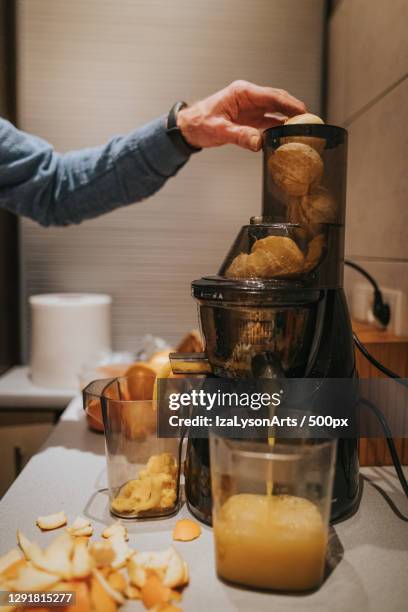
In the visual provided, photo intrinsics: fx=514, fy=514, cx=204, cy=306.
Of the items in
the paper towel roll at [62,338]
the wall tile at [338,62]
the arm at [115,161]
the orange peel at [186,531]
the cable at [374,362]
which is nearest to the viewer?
the orange peel at [186,531]

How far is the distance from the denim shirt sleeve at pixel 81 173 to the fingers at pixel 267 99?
0.49ft

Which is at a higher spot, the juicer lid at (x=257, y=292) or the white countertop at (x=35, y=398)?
the juicer lid at (x=257, y=292)

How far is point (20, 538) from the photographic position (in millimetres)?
495

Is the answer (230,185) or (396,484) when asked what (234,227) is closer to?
(230,185)

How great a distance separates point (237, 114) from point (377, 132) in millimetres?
271

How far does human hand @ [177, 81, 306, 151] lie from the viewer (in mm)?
751

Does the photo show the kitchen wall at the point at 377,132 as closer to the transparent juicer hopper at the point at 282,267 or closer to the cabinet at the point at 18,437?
the transparent juicer hopper at the point at 282,267

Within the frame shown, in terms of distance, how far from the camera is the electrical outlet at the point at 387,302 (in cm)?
81

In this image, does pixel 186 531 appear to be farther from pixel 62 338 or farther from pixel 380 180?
pixel 62 338

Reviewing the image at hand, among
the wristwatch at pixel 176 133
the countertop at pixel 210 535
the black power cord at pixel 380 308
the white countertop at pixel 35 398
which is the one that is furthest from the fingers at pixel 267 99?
the white countertop at pixel 35 398

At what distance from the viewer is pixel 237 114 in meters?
0.81

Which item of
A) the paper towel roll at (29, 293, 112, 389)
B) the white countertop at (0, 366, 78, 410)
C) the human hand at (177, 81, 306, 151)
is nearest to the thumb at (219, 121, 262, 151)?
the human hand at (177, 81, 306, 151)

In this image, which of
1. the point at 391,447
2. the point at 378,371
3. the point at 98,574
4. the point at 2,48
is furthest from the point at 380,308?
the point at 2,48

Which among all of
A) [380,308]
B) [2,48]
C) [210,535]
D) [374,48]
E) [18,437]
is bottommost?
[18,437]
